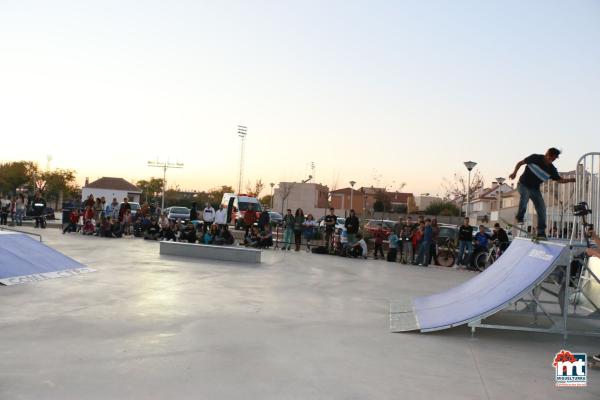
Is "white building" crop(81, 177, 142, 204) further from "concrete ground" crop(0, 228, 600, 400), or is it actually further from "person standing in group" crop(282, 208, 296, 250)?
"concrete ground" crop(0, 228, 600, 400)

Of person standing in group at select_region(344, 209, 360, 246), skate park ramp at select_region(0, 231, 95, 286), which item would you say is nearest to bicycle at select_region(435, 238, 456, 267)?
person standing in group at select_region(344, 209, 360, 246)

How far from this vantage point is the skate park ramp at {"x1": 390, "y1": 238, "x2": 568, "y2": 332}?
6.01m

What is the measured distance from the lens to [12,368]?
13.6 feet

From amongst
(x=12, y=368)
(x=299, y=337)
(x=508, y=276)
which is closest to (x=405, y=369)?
(x=299, y=337)

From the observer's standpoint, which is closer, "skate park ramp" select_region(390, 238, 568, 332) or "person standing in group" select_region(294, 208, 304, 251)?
"skate park ramp" select_region(390, 238, 568, 332)

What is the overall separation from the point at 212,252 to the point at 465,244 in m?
8.55

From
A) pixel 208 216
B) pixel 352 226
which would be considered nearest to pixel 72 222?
pixel 208 216

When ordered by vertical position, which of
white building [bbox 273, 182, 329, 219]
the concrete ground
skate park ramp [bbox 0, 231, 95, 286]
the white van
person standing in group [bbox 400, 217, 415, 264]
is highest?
white building [bbox 273, 182, 329, 219]

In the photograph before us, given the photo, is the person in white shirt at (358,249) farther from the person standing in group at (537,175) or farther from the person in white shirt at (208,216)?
the person standing in group at (537,175)

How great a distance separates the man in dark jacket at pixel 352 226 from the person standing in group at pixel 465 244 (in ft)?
11.5

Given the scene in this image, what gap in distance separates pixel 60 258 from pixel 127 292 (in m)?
3.09

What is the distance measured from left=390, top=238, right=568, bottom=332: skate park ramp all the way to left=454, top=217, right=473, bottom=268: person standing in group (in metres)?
9.59

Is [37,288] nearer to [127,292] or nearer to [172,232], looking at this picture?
[127,292]

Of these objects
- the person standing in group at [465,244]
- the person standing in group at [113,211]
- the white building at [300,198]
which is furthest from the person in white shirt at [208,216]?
the white building at [300,198]
